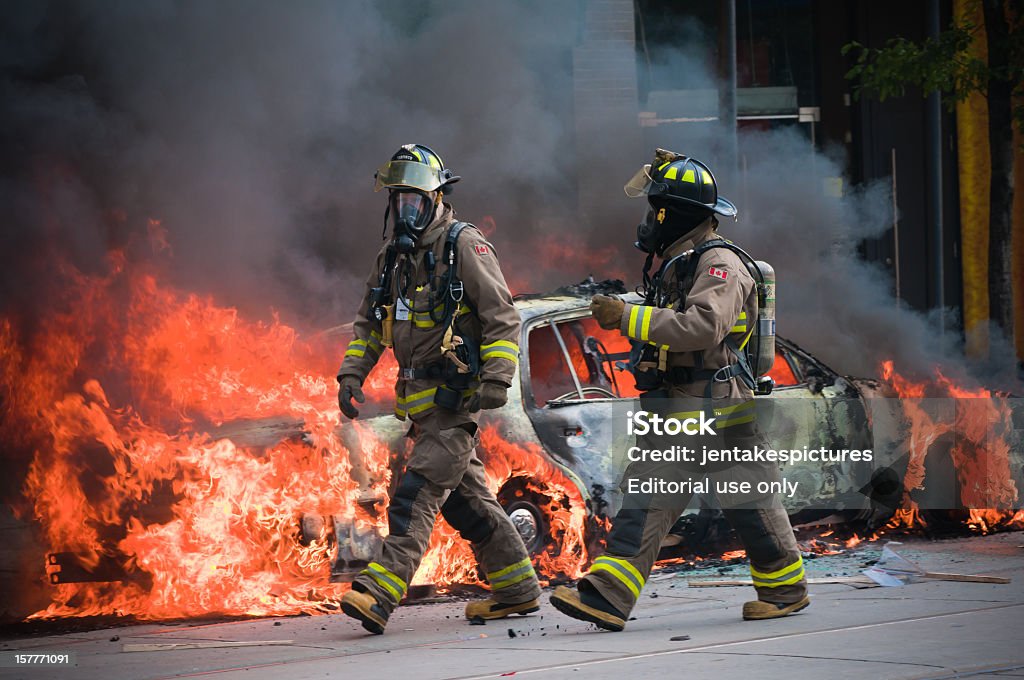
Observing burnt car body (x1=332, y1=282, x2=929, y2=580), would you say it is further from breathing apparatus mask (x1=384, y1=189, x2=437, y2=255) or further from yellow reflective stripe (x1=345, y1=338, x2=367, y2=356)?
breathing apparatus mask (x1=384, y1=189, x2=437, y2=255)

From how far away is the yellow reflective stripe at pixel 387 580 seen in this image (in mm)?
5422

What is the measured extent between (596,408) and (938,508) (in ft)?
8.10

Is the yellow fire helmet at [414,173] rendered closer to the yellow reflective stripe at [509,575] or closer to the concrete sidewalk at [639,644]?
the yellow reflective stripe at [509,575]

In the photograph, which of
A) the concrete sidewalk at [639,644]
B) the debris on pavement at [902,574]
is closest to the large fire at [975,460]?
the debris on pavement at [902,574]

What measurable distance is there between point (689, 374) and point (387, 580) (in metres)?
1.38

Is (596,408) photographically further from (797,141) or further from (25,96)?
(797,141)

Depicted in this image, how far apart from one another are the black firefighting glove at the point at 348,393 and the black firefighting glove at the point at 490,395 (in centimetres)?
56

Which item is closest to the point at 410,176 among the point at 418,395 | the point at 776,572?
the point at 418,395

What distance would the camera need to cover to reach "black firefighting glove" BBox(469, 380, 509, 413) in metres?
5.45

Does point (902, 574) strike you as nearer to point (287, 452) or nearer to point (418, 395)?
point (418, 395)

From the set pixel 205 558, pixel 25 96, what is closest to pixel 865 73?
pixel 25 96

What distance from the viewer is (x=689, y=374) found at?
216 inches

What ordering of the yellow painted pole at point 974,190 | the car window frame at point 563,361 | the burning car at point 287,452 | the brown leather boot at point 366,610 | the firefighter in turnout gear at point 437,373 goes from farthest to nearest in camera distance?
the yellow painted pole at point 974,190
the car window frame at point 563,361
the burning car at point 287,452
the firefighter in turnout gear at point 437,373
the brown leather boot at point 366,610

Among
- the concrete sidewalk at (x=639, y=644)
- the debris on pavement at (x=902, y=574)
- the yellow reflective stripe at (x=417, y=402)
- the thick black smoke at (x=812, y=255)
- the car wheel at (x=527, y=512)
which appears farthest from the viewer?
the thick black smoke at (x=812, y=255)
